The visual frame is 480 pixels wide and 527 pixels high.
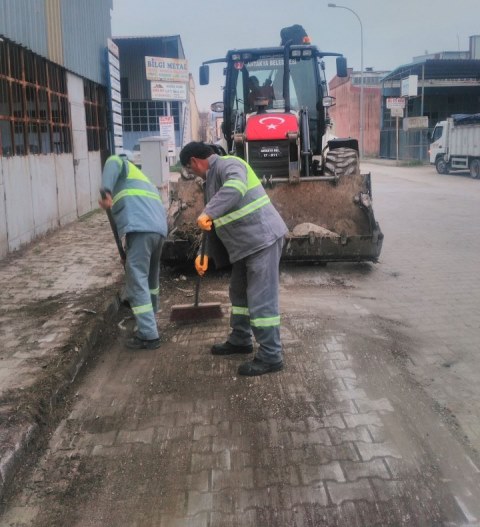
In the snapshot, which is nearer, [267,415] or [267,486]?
[267,486]

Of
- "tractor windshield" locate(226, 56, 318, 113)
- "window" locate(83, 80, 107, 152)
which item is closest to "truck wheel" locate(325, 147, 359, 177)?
"tractor windshield" locate(226, 56, 318, 113)

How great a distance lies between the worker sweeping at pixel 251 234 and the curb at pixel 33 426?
1239 millimetres

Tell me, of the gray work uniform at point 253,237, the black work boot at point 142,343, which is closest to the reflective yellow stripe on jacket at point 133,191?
the gray work uniform at point 253,237

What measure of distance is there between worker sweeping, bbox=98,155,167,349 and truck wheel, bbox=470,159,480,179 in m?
21.3

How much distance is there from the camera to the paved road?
287 cm


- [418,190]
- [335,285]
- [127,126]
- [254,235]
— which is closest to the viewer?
[254,235]

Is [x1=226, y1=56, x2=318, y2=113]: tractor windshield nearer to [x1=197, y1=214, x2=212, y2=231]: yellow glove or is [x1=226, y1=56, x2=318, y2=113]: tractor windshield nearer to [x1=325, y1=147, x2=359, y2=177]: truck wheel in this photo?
[x1=325, y1=147, x2=359, y2=177]: truck wheel

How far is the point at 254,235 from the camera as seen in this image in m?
4.28

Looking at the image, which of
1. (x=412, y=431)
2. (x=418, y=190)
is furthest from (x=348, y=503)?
(x=418, y=190)

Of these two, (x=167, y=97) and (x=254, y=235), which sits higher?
(x=167, y=97)

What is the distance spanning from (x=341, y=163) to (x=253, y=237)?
4939mm

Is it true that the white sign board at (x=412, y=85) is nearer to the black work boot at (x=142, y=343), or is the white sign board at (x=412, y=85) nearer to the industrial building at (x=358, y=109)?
the industrial building at (x=358, y=109)

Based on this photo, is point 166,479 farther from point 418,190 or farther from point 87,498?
point 418,190

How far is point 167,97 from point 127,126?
13456 mm
